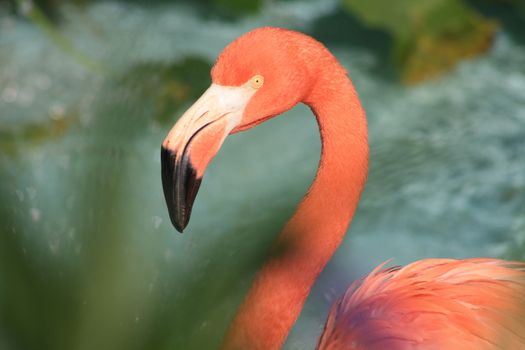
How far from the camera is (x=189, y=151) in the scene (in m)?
1.48

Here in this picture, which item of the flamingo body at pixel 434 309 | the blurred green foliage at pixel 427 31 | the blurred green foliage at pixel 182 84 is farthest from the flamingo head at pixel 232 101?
the blurred green foliage at pixel 427 31

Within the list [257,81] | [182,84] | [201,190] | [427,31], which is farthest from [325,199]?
[427,31]

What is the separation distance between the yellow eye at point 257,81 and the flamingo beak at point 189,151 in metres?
0.07

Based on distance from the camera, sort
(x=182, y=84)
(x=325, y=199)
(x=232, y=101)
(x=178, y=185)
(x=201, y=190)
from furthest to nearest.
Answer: (x=182, y=84) < (x=201, y=190) < (x=325, y=199) < (x=232, y=101) < (x=178, y=185)

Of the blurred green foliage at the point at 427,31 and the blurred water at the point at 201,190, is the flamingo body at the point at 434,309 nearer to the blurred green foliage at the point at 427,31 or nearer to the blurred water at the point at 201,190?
the blurred water at the point at 201,190

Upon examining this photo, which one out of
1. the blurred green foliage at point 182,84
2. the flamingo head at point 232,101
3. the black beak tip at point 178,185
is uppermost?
the flamingo head at point 232,101

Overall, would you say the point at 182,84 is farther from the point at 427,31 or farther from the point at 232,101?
the point at 232,101

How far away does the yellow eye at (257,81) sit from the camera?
5.21 ft

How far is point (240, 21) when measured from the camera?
4.23 meters

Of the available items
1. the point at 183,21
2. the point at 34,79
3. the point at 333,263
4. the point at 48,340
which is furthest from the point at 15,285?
the point at 183,21

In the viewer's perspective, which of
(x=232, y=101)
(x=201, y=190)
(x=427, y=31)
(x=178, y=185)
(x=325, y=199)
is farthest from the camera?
(x=427, y=31)

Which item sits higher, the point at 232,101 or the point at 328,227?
the point at 232,101

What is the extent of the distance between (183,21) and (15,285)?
11.5ft

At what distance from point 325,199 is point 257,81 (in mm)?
307
